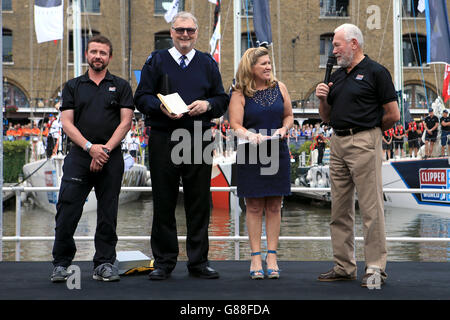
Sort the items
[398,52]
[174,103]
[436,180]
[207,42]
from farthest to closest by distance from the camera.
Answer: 1. [207,42]
2. [398,52]
3. [436,180]
4. [174,103]

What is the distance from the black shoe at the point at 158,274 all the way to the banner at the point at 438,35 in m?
16.5

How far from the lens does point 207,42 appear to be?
40312 mm

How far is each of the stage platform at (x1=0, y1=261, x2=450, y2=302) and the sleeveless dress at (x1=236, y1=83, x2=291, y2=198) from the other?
0.73 metres

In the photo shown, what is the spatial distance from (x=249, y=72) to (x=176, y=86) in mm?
626

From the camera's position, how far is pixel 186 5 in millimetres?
41250

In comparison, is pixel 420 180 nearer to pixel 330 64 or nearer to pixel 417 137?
pixel 417 137

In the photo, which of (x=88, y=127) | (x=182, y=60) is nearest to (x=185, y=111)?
(x=182, y=60)

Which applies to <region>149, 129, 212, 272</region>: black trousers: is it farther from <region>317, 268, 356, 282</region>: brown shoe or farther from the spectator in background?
the spectator in background

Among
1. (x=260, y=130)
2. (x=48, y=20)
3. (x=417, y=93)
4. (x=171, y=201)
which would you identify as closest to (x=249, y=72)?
(x=260, y=130)

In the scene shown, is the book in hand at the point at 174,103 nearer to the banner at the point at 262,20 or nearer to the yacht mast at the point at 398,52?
the banner at the point at 262,20

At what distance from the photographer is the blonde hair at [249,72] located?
513 centimetres

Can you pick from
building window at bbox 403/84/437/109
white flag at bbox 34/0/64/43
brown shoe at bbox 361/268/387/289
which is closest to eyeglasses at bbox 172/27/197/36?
brown shoe at bbox 361/268/387/289

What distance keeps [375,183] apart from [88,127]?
2312 mm

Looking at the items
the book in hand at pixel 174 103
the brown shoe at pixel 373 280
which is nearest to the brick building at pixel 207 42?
the book in hand at pixel 174 103
